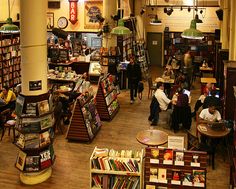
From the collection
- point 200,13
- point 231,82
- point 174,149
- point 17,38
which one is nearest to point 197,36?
point 231,82

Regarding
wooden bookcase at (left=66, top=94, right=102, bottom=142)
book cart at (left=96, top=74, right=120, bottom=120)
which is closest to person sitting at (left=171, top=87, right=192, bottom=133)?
book cart at (left=96, top=74, right=120, bottom=120)

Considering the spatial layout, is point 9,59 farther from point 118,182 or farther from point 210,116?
point 118,182

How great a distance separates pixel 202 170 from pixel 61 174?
10.4 feet

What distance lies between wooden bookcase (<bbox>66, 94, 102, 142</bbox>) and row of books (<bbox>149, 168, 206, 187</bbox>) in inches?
141

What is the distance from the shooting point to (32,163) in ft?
22.8

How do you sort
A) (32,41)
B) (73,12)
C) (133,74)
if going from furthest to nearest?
1. (73,12)
2. (133,74)
3. (32,41)

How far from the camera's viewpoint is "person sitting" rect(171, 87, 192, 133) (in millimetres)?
9805

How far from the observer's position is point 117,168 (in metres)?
5.71

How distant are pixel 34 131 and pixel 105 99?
4127 mm

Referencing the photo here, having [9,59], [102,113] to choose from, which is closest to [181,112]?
[102,113]

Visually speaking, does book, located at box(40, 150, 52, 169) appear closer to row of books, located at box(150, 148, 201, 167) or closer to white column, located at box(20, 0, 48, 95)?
white column, located at box(20, 0, 48, 95)

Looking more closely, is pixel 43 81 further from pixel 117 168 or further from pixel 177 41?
pixel 177 41

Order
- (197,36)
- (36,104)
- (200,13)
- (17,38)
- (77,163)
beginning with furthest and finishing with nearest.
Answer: (200,13)
(17,38)
(197,36)
(77,163)
(36,104)

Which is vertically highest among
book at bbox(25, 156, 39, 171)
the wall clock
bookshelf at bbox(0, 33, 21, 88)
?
the wall clock
